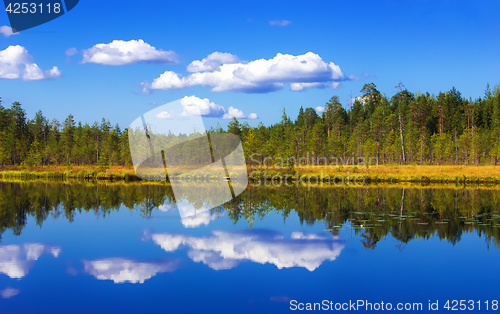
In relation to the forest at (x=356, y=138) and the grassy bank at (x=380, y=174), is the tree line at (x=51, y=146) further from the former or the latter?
the grassy bank at (x=380, y=174)

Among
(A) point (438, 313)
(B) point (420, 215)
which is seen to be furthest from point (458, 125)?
(A) point (438, 313)

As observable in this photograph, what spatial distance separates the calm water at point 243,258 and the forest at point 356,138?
1396 inches

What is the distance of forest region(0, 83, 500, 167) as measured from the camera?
214ft

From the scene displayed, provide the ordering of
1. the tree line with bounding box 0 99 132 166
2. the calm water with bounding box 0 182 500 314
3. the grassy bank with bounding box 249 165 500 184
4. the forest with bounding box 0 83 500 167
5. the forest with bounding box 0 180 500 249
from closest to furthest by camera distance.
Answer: the calm water with bounding box 0 182 500 314, the forest with bounding box 0 180 500 249, the grassy bank with bounding box 249 165 500 184, the forest with bounding box 0 83 500 167, the tree line with bounding box 0 99 132 166

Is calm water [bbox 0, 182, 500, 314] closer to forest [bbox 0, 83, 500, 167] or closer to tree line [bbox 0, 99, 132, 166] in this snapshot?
forest [bbox 0, 83, 500, 167]

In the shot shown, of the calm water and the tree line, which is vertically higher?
the tree line

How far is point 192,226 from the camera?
1958cm

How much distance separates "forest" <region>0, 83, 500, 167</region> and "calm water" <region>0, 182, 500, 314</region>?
116 ft

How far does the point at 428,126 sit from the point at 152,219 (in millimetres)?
78847

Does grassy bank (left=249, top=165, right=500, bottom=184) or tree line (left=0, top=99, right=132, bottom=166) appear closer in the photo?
grassy bank (left=249, top=165, right=500, bottom=184)

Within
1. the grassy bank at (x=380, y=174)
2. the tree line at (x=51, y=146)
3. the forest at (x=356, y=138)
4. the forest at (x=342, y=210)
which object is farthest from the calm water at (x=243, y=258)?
the tree line at (x=51, y=146)

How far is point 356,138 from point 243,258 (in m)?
65.8

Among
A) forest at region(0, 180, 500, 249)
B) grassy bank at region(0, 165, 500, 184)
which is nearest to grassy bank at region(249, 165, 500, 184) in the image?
grassy bank at region(0, 165, 500, 184)

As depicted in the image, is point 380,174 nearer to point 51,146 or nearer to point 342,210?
point 342,210
